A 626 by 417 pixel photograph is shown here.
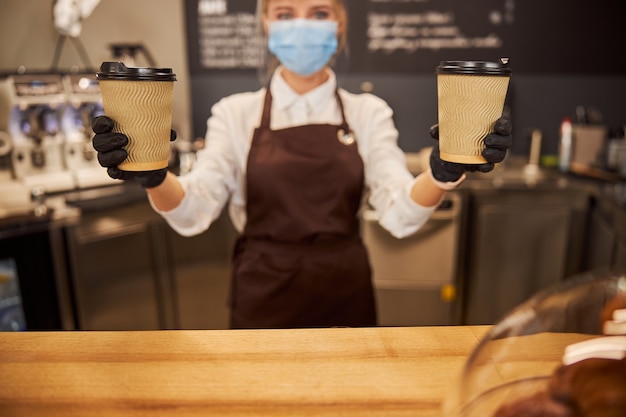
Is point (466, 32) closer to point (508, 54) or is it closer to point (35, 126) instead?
point (508, 54)

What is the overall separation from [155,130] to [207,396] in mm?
492

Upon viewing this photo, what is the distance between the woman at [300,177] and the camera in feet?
5.08

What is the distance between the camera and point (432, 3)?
3332 millimetres

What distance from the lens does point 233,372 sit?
855 millimetres

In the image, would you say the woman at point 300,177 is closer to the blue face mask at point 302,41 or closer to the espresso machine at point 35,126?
the blue face mask at point 302,41

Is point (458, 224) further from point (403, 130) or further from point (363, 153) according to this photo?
point (363, 153)

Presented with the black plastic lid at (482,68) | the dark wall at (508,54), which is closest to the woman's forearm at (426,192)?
the black plastic lid at (482,68)

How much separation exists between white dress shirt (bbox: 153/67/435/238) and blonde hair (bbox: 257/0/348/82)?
67mm

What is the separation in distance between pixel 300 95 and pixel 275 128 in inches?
5.2

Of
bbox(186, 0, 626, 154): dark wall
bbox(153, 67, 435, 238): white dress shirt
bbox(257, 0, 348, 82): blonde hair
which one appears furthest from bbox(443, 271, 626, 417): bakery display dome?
bbox(186, 0, 626, 154): dark wall

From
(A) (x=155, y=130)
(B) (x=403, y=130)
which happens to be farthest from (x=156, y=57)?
(A) (x=155, y=130)

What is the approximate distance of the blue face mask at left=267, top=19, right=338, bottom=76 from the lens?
59.9 inches

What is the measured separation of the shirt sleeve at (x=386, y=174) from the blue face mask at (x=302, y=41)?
0.24 meters

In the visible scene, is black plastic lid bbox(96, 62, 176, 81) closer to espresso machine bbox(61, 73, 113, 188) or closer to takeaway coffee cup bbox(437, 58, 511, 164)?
takeaway coffee cup bbox(437, 58, 511, 164)
